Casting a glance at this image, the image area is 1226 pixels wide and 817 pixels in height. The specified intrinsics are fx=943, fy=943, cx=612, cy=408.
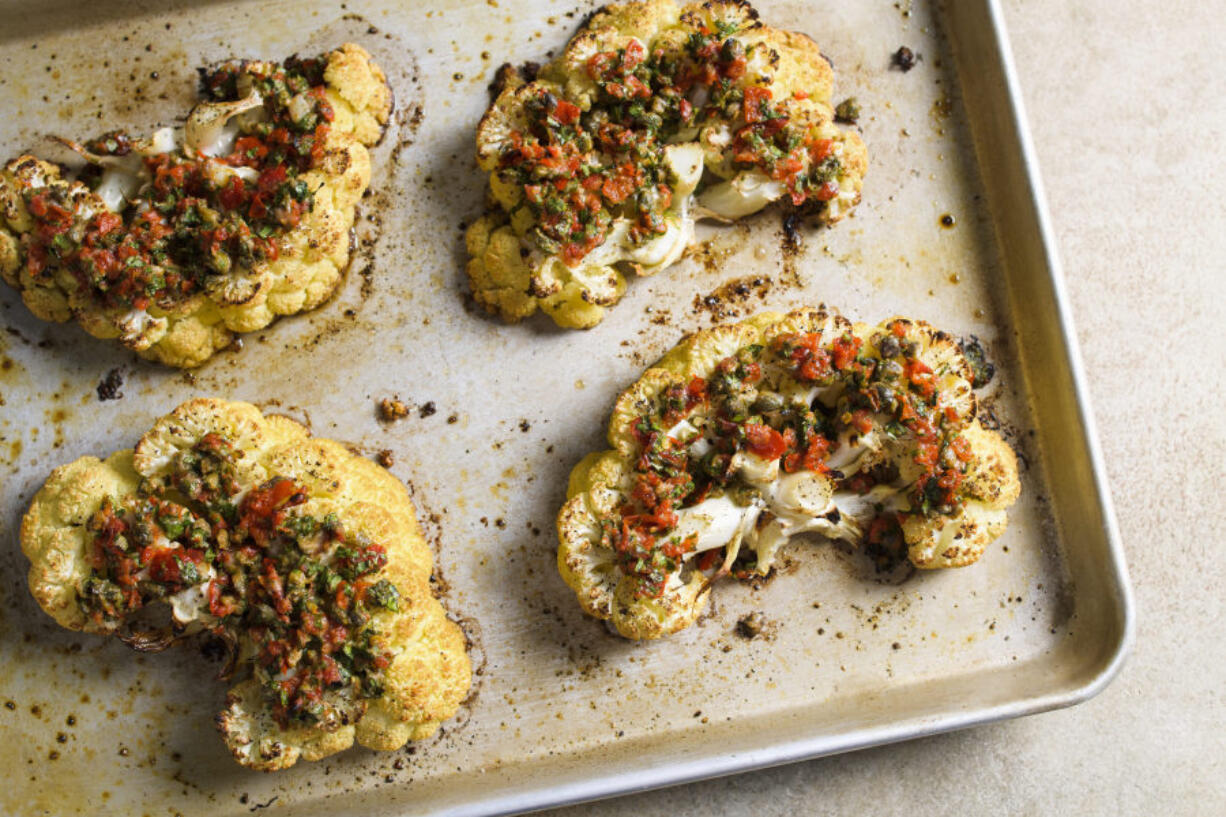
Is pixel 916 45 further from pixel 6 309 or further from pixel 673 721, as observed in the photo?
pixel 6 309

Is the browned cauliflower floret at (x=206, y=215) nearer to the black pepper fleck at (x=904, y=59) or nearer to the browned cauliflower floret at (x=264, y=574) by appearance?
the browned cauliflower floret at (x=264, y=574)

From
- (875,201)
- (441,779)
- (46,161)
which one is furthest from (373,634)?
(875,201)

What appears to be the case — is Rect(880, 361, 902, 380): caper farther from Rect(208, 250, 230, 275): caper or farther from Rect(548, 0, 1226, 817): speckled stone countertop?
Rect(208, 250, 230, 275): caper

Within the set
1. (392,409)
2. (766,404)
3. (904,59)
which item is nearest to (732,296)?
(766,404)

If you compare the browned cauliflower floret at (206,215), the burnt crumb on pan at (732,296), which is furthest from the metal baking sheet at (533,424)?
the browned cauliflower floret at (206,215)

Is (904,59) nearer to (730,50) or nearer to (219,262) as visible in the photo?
(730,50)

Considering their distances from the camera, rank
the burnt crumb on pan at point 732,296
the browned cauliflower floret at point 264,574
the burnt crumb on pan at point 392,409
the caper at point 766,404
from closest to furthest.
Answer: the browned cauliflower floret at point 264,574
the caper at point 766,404
the burnt crumb on pan at point 392,409
the burnt crumb on pan at point 732,296
